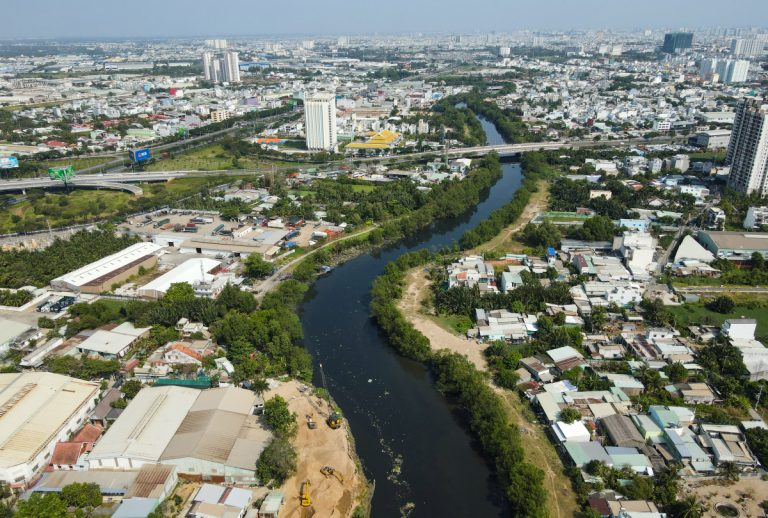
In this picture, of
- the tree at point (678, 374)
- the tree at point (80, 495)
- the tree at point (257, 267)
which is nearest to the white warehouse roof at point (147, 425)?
the tree at point (80, 495)

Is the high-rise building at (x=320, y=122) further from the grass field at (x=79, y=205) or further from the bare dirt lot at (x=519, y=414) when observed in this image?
the bare dirt lot at (x=519, y=414)

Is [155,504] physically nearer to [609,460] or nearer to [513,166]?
[609,460]

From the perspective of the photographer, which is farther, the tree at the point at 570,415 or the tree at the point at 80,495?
the tree at the point at 570,415

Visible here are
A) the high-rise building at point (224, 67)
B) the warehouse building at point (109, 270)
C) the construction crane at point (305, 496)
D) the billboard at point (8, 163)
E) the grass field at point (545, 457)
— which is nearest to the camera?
the grass field at point (545, 457)

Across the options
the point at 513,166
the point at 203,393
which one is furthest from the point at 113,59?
the point at 203,393

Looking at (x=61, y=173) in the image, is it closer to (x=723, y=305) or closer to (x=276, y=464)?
(x=276, y=464)

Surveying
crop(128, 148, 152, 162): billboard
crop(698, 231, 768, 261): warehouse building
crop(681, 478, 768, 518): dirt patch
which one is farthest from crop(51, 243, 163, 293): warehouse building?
crop(698, 231, 768, 261): warehouse building

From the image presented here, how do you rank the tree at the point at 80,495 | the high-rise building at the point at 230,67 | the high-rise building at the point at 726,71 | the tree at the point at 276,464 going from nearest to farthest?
the tree at the point at 80,495
the tree at the point at 276,464
the high-rise building at the point at 726,71
the high-rise building at the point at 230,67
